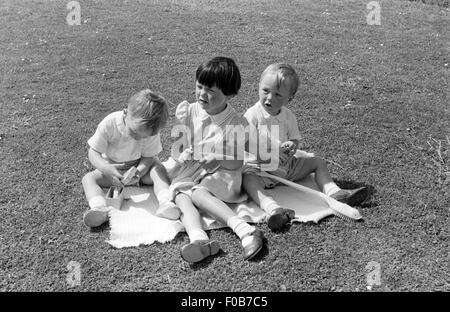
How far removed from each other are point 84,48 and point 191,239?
Result: 18.6 feet

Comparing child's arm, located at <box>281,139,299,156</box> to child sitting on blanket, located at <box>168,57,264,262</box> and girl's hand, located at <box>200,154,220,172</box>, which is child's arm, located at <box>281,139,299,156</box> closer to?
child sitting on blanket, located at <box>168,57,264,262</box>

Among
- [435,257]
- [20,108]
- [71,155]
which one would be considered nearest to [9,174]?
[71,155]

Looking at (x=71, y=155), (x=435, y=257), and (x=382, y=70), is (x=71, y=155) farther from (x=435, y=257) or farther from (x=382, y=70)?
(x=382, y=70)

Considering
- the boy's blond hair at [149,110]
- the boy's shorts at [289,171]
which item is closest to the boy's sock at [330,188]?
the boy's shorts at [289,171]

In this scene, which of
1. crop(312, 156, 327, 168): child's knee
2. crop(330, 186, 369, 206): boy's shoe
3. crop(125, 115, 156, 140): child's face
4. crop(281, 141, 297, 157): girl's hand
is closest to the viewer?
crop(125, 115, 156, 140): child's face

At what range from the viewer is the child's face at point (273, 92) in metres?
4.36

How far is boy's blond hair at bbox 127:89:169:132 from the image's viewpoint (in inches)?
162

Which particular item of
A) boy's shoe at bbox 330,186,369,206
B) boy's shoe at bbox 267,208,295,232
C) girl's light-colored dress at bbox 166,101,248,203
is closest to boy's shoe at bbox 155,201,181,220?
girl's light-colored dress at bbox 166,101,248,203

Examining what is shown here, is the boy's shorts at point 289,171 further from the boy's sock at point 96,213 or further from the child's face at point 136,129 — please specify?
the boy's sock at point 96,213

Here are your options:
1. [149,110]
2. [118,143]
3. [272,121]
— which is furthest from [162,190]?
[272,121]

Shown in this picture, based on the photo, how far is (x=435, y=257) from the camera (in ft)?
12.1

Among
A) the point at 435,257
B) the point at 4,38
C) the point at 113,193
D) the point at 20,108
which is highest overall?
the point at 4,38

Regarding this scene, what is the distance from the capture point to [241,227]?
3.80m

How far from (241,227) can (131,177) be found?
1.17 meters
